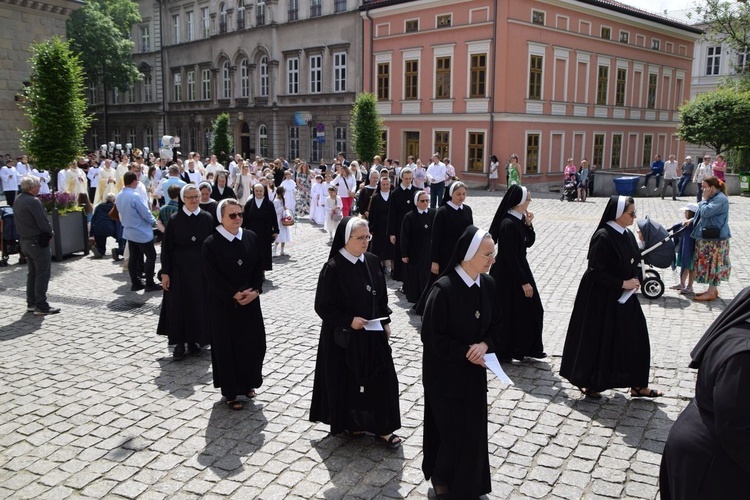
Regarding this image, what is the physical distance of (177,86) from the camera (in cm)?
5466

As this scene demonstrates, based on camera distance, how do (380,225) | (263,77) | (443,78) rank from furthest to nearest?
(263,77), (443,78), (380,225)

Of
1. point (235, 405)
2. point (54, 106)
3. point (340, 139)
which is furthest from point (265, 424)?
point (340, 139)

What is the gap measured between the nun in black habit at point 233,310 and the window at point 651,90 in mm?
40688

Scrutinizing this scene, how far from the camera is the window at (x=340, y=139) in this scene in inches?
1594

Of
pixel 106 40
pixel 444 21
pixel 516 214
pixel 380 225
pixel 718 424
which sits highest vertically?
pixel 106 40

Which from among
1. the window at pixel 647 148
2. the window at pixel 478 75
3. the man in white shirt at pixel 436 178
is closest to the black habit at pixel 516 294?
the man in white shirt at pixel 436 178

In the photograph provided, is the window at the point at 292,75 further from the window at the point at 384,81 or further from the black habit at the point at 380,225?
the black habit at the point at 380,225

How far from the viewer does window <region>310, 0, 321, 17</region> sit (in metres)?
41.1

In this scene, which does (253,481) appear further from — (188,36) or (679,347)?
(188,36)

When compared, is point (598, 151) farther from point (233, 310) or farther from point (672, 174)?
point (233, 310)

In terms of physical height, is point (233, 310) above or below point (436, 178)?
below

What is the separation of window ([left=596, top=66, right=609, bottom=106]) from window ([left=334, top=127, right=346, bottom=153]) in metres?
14.9

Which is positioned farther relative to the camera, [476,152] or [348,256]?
[476,152]

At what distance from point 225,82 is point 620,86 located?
27488 millimetres
